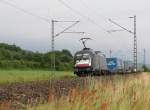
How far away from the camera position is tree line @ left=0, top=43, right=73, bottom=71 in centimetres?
6675

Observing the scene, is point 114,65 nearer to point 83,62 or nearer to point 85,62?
point 83,62

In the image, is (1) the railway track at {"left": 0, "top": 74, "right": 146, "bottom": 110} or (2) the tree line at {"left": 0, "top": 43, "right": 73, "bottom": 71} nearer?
(1) the railway track at {"left": 0, "top": 74, "right": 146, "bottom": 110}

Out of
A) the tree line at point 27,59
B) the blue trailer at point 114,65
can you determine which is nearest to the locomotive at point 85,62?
the blue trailer at point 114,65

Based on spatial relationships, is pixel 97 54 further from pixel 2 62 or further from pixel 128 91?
pixel 128 91

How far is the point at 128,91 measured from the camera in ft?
31.7

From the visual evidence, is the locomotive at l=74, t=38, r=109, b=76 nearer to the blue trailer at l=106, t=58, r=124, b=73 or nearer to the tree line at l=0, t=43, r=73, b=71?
the blue trailer at l=106, t=58, r=124, b=73

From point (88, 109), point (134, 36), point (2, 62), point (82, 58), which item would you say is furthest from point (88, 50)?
point (88, 109)

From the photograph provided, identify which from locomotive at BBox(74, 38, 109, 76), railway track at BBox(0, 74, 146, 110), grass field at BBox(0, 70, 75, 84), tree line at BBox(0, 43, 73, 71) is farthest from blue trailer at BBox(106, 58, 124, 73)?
railway track at BBox(0, 74, 146, 110)

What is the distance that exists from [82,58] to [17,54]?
34033 millimetres

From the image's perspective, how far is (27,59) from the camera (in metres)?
76.8

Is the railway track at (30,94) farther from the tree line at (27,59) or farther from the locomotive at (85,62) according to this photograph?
the tree line at (27,59)

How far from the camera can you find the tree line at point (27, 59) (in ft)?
219

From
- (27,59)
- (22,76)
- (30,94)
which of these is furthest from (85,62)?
(27,59)

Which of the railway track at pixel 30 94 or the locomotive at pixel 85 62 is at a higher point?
the locomotive at pixel 85 62
